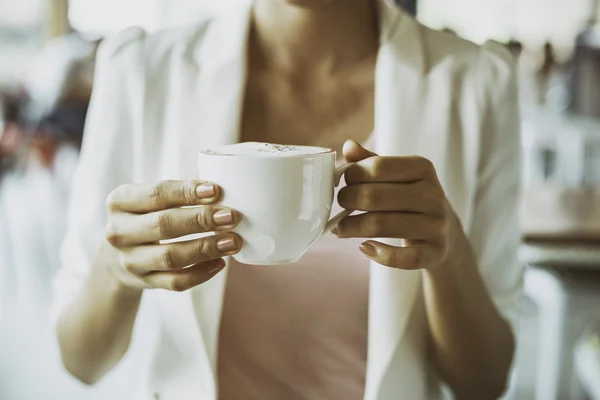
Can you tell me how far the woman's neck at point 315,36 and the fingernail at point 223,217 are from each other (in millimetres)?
210

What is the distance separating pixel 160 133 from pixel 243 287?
0.12 metres

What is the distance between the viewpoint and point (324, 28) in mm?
458

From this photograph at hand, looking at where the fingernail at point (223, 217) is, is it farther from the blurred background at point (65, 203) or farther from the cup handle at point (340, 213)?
the blurred background at point (65, 203)

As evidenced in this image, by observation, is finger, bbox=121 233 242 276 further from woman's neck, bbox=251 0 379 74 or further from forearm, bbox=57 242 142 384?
woman's neck, bbox=251 0 379 74

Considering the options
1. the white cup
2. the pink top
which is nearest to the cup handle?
the white cup

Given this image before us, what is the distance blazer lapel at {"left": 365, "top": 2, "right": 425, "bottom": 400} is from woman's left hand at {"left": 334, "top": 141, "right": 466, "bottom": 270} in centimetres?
6

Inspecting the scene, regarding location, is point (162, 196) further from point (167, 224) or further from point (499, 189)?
point (499, 189)

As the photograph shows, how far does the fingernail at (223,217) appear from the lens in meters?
0.28

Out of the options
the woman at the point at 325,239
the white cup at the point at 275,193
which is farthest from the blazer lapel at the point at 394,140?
the white cup at the point at 275,193

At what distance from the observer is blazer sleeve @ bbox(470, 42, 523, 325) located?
44 cm

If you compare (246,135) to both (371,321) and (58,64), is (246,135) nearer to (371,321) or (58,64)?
(371,321)

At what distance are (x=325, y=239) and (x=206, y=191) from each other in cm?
15

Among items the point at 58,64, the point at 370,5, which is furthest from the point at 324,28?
the point at 58,64

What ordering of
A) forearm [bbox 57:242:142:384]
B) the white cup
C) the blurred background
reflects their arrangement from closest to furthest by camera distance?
1. the white cup
2. forearm [bbox 57:242:142:384]
3. the blurred background
